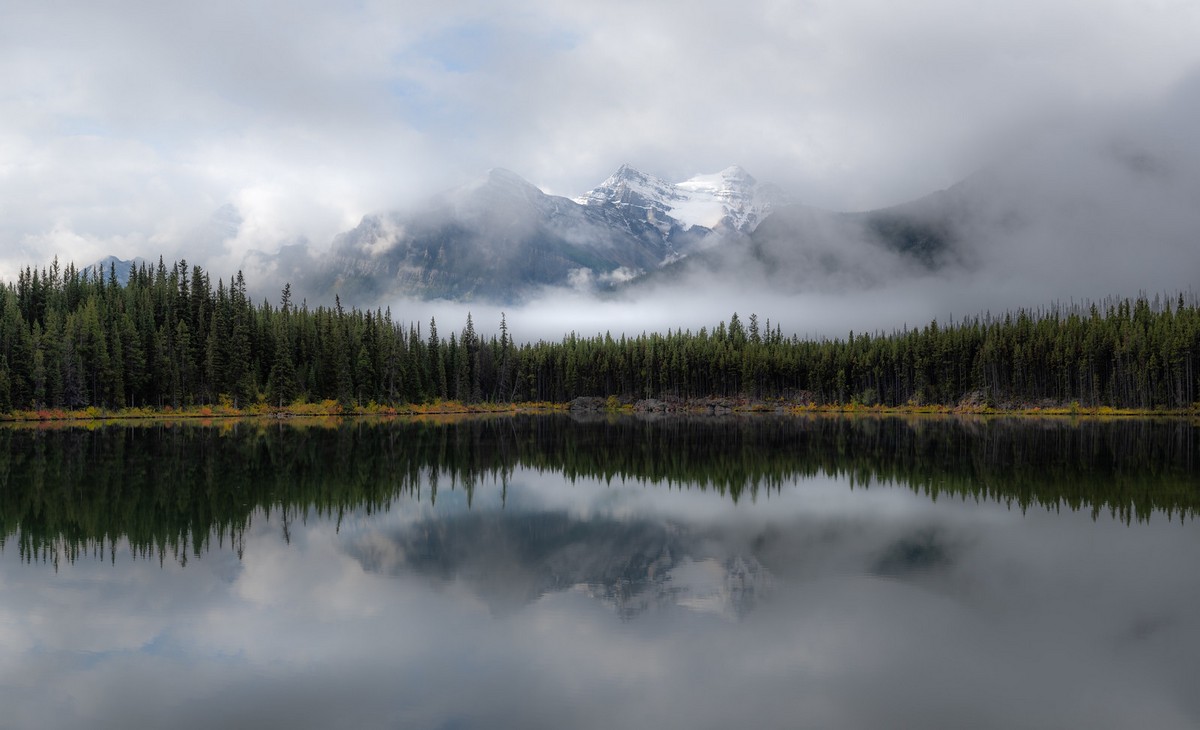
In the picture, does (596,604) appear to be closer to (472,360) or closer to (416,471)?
(416,471)

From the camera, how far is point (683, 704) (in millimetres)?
10625

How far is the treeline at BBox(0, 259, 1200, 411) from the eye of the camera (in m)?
95.4

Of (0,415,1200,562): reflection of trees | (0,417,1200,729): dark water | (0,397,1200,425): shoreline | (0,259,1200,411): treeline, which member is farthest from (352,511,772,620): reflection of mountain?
(0,259,1200,411): treeline

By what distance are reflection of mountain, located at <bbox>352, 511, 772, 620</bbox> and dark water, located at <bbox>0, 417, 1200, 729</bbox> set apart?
3.8 inches

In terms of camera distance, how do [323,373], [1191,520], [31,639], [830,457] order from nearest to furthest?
[31,639]
[1191,520]
[830,457]
[323,373]

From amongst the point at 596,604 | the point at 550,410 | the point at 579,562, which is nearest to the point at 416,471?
the point at 579,562

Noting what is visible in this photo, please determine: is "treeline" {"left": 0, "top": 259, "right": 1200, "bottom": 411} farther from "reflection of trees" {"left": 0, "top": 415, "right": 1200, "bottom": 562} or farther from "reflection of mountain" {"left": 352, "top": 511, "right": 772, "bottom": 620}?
"reflection of mountain" {"left": 352, "top": 511, "right": 772, "bottom": 620}

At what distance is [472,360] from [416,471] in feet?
392

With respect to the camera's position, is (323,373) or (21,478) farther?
(323,373)

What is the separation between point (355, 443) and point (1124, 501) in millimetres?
44544

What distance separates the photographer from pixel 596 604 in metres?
15.1

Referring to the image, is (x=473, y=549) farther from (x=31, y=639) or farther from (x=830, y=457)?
(x=830, y=457)

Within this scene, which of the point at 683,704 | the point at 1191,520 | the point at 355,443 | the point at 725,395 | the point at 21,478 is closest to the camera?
the point at 683,704

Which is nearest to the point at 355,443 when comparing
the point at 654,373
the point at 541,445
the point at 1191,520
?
the point at 541,445
